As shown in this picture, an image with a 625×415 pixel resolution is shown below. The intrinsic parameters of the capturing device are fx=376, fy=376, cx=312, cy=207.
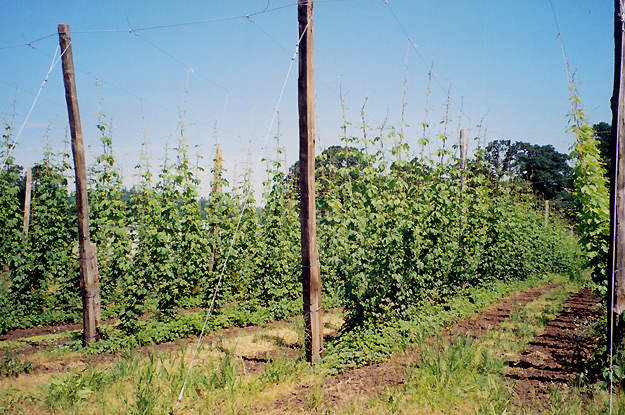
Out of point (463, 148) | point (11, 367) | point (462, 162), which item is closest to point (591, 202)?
point (462, 162)

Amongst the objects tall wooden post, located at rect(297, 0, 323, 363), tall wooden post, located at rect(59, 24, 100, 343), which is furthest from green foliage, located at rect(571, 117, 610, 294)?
tall wooden post, located at rect(59, 24, 100, 343)

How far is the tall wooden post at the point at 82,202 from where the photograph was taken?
6.55 m

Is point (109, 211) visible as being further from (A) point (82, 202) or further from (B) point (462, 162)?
(B) point (462, 162)

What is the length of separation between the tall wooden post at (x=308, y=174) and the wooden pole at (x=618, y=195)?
3.64 metres

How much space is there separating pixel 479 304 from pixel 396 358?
3.83m

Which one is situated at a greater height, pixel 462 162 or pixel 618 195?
pixel 462 162

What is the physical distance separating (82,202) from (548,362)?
798 centimetres

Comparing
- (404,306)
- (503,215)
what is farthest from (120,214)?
(503,215)

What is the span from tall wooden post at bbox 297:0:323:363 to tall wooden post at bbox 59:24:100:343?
412 centimetres

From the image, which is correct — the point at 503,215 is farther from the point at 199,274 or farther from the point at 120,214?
the point at 120,214

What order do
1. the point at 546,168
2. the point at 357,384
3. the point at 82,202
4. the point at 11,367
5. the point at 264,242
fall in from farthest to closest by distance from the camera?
the point at 546,168 < the point at 264,242 < the point at 82,202 < the point at 11,367 < the point at 357,384

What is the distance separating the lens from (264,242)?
363 inches

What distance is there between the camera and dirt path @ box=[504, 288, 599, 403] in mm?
4535

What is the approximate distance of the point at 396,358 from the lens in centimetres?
556
